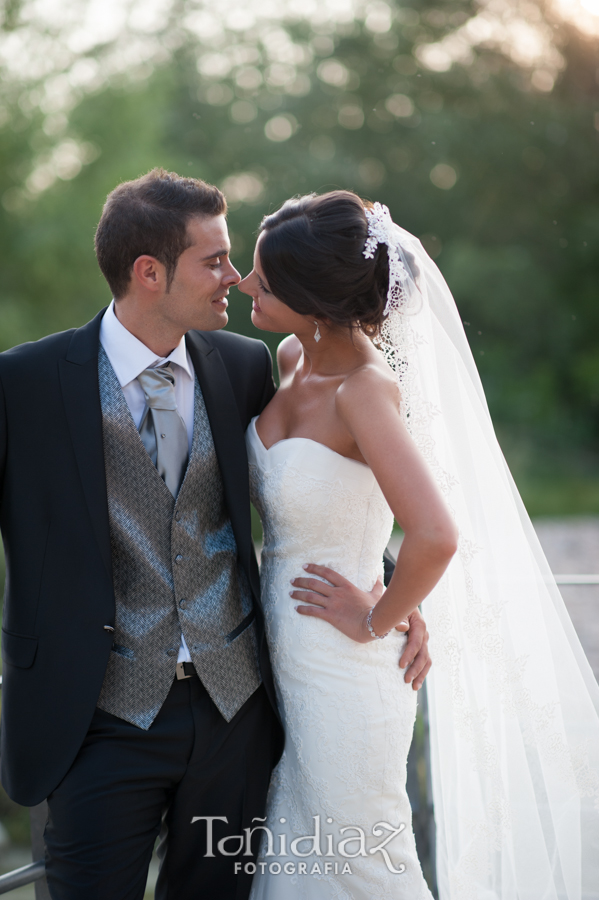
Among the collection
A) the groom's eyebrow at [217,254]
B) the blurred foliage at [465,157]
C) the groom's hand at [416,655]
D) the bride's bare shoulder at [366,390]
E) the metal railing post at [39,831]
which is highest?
the groom's eyebrow at [217,254]

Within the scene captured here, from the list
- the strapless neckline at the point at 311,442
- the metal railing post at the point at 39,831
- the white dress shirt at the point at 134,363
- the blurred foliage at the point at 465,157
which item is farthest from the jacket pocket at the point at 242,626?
the blurred foliage at the point at 465,157

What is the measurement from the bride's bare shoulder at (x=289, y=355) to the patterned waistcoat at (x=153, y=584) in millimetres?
470

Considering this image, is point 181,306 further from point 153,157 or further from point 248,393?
point 153,157

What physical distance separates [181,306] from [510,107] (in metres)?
17.1

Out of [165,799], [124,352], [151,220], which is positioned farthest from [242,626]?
[151,220]

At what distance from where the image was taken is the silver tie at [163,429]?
185 centimetres

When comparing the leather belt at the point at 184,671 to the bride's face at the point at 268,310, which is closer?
the leather belt at the point at 184,671

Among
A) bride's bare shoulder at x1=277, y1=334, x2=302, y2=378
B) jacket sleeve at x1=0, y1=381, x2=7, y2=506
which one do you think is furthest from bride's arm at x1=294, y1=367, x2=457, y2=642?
jacket sleeve at x1=0, y1=381, x2=7, y2=506

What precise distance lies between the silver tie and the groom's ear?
196 mm

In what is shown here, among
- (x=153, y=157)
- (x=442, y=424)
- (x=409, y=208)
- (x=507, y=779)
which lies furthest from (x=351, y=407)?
(x=409, y=208)

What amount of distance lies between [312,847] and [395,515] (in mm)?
766

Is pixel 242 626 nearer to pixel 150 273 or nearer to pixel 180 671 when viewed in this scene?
pixel 180 671

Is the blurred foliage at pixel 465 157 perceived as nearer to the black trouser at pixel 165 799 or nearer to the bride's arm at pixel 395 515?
the bride's arm at pixel 395 515

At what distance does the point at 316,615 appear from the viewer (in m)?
1.90
